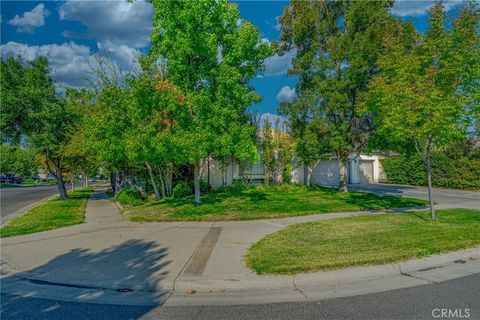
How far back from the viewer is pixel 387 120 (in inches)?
374

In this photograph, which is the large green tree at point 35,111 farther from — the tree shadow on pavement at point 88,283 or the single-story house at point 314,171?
the tree shadow on pavement at point 88,283

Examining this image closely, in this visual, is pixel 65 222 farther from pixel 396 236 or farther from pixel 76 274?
pixel 396 236

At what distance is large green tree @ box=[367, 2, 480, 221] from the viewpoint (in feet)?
28.8

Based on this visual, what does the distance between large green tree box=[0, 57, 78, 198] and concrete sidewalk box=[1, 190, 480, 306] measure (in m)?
12.8

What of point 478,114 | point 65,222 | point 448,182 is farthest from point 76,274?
point 448,182

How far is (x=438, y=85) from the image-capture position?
9.23m

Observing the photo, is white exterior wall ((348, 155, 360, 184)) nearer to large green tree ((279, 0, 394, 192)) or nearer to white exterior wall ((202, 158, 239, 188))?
large green tree ((279, 0, 394, 192))

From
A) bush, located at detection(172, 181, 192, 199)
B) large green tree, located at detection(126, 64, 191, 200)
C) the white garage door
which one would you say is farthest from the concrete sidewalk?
the white garage door

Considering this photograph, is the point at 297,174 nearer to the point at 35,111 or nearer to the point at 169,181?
the point at 169,181

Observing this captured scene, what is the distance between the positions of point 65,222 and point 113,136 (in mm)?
3717

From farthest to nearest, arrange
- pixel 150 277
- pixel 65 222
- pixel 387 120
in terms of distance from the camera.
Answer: pixel 65 222 < pixel 387 120 < pixel 150 277

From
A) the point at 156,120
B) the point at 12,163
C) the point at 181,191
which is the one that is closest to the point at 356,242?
the point at 156,120

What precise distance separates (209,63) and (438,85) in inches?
297

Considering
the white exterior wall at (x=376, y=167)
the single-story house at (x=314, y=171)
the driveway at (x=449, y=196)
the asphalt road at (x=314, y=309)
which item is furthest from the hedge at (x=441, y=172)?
the asphalt road at (x=314, y=309)
